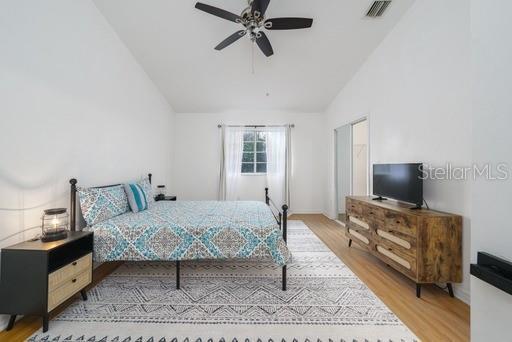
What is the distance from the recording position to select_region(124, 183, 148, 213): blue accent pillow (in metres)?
2.89

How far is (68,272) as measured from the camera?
182cm

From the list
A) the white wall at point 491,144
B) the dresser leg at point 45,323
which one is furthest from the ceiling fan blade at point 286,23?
the dresser leg at point 45,323

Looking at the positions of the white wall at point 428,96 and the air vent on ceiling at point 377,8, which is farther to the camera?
the air vent on ceiling at point 377,8

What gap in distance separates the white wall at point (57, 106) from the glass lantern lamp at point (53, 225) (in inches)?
7.8

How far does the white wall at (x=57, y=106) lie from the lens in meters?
1.78

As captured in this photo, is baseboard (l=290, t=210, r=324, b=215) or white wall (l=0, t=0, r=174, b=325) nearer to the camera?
white wall (l=0, t=0, r=174, b=325)

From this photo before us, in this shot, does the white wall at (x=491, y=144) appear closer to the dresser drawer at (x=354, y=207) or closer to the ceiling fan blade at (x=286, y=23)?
the ceiling fan blade at (x=286, y=23)

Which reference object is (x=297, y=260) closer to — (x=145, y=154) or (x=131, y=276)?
(x=131, y=276)

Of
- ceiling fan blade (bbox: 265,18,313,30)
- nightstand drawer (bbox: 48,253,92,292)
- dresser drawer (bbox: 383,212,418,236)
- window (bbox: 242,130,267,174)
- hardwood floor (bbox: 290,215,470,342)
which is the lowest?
hardwood floor (bbox: 290,215,470,342)

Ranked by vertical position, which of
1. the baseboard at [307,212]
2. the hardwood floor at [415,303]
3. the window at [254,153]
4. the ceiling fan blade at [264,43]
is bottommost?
the hardwood floor at [415,303]

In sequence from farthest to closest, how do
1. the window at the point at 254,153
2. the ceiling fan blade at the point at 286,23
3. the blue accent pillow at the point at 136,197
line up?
the window at the point at 254,153, the blue accent pillow at the point at 136,197, the ceiling fan blade at the point at 286,23

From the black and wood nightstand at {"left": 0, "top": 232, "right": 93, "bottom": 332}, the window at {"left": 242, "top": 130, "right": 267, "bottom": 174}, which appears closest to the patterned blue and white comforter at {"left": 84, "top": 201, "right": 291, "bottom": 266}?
the black and wood nightstand at {"left": 0, "top": 232, "right": 93, "bottom": 332}

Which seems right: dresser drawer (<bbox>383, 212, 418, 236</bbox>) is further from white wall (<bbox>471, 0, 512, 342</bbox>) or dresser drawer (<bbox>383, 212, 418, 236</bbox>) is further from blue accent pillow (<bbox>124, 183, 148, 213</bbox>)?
blue accent pillow (<bbox>124, 183, 148, 213</bbox>)

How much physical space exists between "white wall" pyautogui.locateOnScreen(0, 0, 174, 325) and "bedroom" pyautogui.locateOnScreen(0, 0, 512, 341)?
2 cm
